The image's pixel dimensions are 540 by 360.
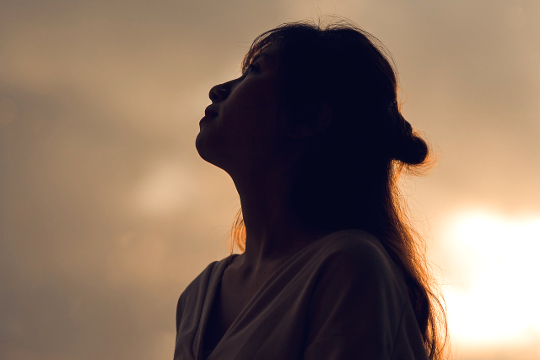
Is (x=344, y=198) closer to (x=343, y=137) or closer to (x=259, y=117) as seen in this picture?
(x=343, y=137)

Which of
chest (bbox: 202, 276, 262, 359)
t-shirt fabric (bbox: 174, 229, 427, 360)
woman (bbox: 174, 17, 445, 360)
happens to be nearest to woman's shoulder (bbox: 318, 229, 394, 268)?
t-shirt fabric (bbox: 174, 229, 427, 360)

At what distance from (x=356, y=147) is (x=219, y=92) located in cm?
79

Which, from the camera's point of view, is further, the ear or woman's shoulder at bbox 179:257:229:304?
woman's shoulder at bbox 179:257:229:304

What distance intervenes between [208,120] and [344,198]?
820 mm

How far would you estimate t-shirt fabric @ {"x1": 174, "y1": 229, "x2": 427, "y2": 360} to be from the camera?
1.62 m

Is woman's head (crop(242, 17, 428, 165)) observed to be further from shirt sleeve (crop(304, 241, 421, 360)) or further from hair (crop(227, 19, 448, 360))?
shirt sleeve (crop(304, 241, 421, 360))

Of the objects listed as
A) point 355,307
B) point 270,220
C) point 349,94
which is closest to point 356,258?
point 355,307

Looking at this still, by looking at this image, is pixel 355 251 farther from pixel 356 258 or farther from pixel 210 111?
pixel 210 111

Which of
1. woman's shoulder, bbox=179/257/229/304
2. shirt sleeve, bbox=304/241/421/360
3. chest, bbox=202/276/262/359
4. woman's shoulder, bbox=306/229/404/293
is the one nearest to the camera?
shirt sleeve, bbox=304/241/421/360

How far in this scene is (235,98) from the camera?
8.12 feet

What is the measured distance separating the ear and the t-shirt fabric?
638mm

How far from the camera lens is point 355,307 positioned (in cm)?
167

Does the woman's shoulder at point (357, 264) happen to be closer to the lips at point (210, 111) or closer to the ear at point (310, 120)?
the ear at point (310, 120)

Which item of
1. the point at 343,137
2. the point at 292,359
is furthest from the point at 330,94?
the point at 292,359
